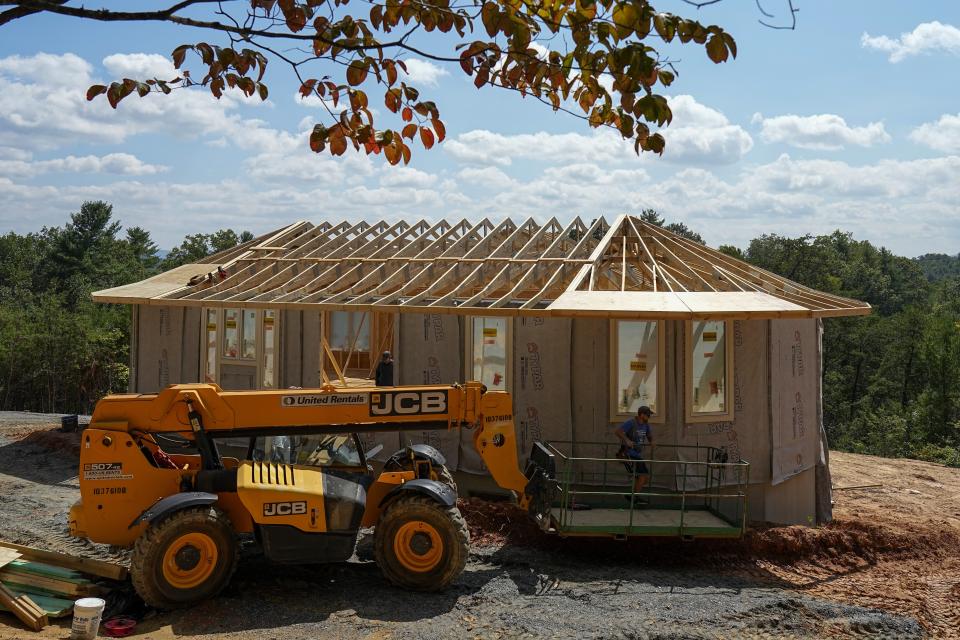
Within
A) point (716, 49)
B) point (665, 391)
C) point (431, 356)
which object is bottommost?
point (665, 391)

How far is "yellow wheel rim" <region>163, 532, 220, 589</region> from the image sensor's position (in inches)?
292

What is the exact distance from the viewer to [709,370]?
11.7 meters

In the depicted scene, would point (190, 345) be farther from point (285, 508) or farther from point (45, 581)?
point (285, 508)

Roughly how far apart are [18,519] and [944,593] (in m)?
11.5

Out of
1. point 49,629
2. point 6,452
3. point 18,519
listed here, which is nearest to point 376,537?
point 49,629

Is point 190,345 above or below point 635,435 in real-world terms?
above

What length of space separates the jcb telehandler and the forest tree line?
72.7 ft

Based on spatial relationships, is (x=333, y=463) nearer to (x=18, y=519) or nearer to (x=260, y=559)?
(x=260, y=559)

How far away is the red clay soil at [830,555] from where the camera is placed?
9.21 metres

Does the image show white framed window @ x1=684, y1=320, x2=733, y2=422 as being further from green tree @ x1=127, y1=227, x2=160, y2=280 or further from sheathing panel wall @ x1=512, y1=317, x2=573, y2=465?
green tree @ x1=127, y1=227, x2=160, y2=280

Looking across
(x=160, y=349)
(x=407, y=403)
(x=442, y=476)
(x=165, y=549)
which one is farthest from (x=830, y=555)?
(x=160, y=349)

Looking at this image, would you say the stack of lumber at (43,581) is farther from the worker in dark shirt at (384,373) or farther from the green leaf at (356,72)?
the worker in dark shirt at (384,373)

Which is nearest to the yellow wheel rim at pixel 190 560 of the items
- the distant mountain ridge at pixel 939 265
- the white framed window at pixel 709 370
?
the white framed window at pixel 709 370

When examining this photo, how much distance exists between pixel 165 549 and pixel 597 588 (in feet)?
14.2
